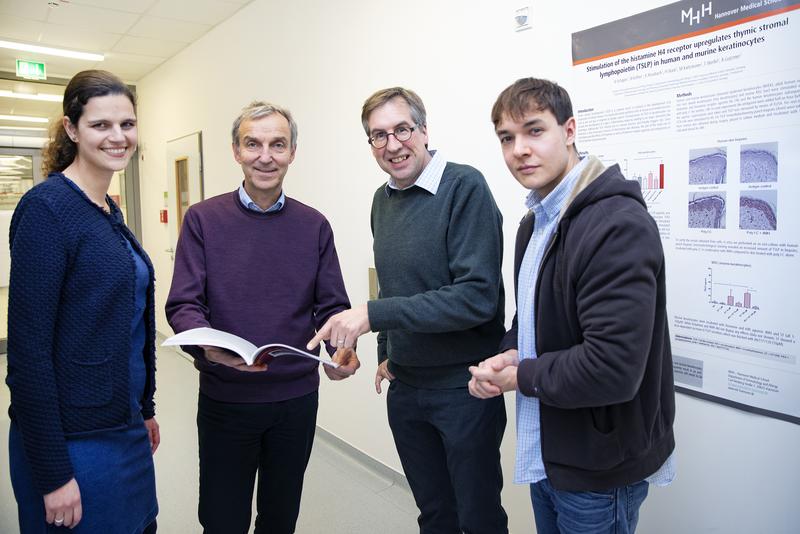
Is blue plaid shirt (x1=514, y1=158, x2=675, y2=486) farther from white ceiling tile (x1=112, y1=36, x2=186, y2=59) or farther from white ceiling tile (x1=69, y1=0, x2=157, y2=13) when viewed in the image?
white ceiling tile (x1=112, y1=36, x2=186, y2=59)

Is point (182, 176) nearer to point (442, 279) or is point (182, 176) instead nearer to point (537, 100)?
point (442, 279)

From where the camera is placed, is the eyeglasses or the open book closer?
the open book

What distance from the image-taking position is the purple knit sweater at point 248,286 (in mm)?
1515

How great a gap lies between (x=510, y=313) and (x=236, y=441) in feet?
3.92

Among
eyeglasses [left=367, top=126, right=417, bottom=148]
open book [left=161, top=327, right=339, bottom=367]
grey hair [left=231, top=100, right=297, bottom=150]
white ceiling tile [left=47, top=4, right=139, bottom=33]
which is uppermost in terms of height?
white ceiling tile [left=47, top=4, right=139, bottom=33]

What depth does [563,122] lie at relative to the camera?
116cm

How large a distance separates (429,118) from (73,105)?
1.59 meters

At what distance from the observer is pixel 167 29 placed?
4488mm

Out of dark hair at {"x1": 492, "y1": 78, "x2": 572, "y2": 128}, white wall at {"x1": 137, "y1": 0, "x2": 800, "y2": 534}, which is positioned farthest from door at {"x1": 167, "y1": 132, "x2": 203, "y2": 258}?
dark hair at {"x1": 492, "y1": 78, "x2": 572, "y2": 128}

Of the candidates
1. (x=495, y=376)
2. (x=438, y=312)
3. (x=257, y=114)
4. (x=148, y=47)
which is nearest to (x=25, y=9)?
(x=148, y=47)

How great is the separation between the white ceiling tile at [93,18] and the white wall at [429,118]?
63 cm

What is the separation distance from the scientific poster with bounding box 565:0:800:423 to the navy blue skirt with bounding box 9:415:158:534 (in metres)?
1.55

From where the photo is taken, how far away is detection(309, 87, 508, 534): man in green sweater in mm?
1364

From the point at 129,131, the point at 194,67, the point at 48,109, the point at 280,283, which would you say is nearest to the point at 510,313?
the point at 280,283
